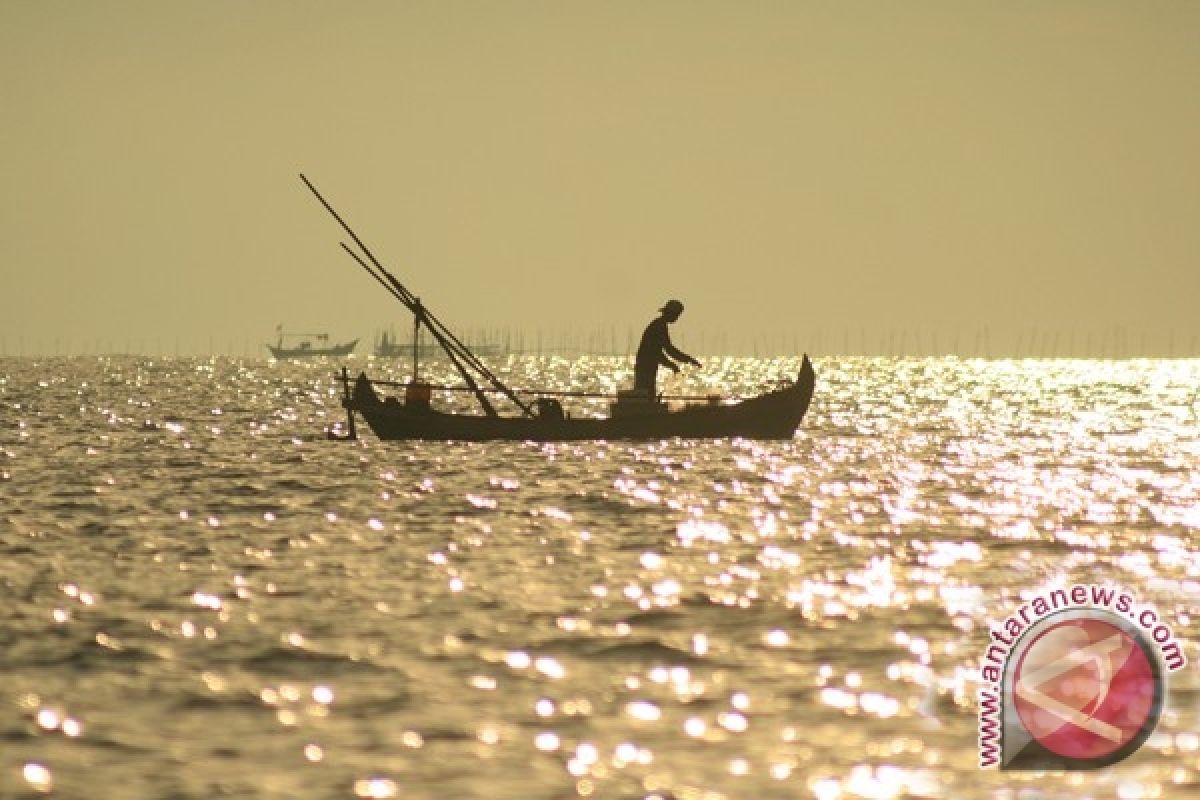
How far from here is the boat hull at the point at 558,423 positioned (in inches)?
1970

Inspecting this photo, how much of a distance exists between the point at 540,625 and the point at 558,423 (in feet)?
99.6

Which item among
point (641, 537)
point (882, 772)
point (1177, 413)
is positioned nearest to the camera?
point (882, 772)

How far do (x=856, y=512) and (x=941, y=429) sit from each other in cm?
4842

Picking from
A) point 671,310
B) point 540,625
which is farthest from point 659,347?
point 540,625

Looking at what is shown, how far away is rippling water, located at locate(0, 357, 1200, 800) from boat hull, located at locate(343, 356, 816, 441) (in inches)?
158

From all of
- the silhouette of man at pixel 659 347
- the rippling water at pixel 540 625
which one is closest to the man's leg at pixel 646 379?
the silhouette of man at pixel 659 347

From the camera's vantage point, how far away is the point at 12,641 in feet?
61.8

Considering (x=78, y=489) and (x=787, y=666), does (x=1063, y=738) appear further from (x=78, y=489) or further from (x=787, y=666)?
(x=78, y=489)

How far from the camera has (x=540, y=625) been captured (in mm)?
19922

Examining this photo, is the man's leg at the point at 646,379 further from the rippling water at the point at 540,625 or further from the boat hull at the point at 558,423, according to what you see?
the rippling water at the point at 540,625

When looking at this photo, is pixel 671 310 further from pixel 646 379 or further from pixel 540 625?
pixel 540 625

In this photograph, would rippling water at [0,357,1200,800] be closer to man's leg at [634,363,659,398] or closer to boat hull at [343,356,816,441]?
man's leg at [634,363,659,398]

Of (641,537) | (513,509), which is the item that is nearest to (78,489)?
(513,509)

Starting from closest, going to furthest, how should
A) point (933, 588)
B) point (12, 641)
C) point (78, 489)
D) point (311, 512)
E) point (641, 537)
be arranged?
point (12, 641), point (933, 588), point (641, 537), point (311, 512), point (78, 489)
